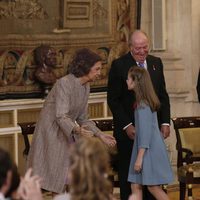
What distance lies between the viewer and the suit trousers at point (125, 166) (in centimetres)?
792

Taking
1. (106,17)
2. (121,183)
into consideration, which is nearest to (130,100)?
(121,183)

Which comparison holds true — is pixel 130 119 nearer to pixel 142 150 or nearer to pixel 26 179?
pixel 142 150

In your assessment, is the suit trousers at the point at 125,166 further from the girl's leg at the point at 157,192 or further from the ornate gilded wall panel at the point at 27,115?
the ornate gilded wall panel at the point at 27,115

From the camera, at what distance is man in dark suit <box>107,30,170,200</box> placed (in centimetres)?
780

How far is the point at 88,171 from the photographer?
389cm

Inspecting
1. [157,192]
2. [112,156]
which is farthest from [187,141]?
[157,192]

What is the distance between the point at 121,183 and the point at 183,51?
3.81m

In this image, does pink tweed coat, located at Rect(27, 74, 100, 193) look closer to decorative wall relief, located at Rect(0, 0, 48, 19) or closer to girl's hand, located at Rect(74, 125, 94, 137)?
girl's hand, located at Rect(74, 125, 94, 137)

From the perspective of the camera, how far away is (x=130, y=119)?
783cm

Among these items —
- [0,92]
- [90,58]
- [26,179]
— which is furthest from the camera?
[0,92]

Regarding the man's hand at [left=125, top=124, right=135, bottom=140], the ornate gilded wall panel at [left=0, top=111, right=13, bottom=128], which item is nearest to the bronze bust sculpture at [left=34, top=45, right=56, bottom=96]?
the ornate gilded wall panel at [left=0, top=111, right=13, bottom=128]

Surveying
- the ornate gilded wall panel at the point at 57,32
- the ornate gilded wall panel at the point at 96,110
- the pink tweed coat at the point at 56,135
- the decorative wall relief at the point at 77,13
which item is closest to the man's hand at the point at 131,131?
the pink tweed coat at the point at 56,135

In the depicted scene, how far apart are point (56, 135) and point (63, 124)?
280 mm

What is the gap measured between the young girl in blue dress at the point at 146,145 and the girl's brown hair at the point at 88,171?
344 centimetres
